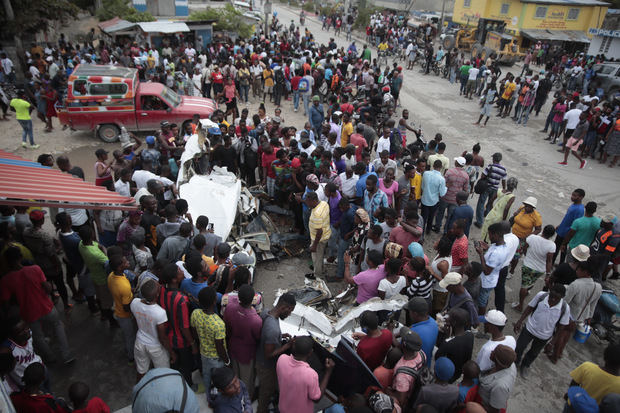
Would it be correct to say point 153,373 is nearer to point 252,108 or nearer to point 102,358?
point 102,358

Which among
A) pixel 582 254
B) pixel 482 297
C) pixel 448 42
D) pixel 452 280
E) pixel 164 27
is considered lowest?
pixel 482 297

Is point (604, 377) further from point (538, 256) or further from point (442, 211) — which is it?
point (442, 211)

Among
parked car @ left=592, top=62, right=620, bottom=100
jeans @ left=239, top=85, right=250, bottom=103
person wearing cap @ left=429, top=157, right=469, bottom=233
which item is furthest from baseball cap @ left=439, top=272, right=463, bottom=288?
parked car @ left=592, top=62, right=620, bottom=100

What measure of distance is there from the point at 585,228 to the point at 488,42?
23598 millimetres

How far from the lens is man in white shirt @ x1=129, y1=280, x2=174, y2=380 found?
12.5 feet

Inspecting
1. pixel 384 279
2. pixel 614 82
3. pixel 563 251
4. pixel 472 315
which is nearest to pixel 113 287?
pixel 384 279

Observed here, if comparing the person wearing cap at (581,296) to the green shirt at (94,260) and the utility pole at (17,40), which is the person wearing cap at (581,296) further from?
the utility pole at (17,40)

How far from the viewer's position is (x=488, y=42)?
25625 millimetres

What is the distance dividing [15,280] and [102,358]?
1.44 metres

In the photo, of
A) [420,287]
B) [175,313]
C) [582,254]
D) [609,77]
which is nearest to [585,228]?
[582,254]

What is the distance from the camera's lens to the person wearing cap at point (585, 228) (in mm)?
6141

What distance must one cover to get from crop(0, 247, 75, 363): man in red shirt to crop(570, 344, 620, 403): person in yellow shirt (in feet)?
18.7

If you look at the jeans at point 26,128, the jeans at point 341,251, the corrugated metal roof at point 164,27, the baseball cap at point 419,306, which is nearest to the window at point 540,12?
the corrugated metal roof at point 164,27

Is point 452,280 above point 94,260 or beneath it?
above
